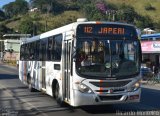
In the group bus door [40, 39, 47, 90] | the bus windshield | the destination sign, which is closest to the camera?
the bus windshield

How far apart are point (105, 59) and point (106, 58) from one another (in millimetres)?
42

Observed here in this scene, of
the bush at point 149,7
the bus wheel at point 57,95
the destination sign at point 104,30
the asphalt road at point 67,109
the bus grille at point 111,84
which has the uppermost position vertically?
the bush at point 149,7

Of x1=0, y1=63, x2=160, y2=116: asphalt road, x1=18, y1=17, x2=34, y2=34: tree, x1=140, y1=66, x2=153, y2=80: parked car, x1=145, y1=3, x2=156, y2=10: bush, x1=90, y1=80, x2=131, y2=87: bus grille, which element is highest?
x1=145, y1=3, x2=156, y2=10: bush

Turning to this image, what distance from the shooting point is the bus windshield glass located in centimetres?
1284

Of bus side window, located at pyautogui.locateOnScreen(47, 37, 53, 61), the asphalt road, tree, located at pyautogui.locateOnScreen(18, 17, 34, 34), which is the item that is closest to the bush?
tree, located at pyautogui.locateOnScreen(18, 17, 34, 34)

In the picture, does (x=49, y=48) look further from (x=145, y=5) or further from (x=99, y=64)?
(x=145, y=5)

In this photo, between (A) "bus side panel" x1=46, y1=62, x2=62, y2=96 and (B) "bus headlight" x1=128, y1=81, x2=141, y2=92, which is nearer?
(B) "bus headlight" x1=128, y1=81, x2=141, y2=92

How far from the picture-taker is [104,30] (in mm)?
13336

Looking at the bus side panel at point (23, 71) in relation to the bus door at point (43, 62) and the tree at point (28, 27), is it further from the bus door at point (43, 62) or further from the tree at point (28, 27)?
the tree at point (28, 27)

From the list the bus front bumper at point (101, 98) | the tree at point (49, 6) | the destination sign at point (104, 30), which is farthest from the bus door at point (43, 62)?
the tree at point (49, 6)

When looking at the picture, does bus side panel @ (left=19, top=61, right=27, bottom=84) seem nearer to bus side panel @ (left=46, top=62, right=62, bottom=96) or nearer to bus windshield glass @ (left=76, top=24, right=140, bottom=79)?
Result: bus side panel @ (left=46, top=62, right=62, bottom=96)

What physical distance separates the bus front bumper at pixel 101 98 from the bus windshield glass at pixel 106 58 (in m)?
0.55

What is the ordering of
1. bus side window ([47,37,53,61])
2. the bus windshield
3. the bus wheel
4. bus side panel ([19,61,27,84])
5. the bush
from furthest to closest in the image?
the bush
bus side panel ([19,61,27,84])
bus side window ([47,37,53,61])
the bus wheel
the bus windshield

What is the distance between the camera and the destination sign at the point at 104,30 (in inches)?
521
